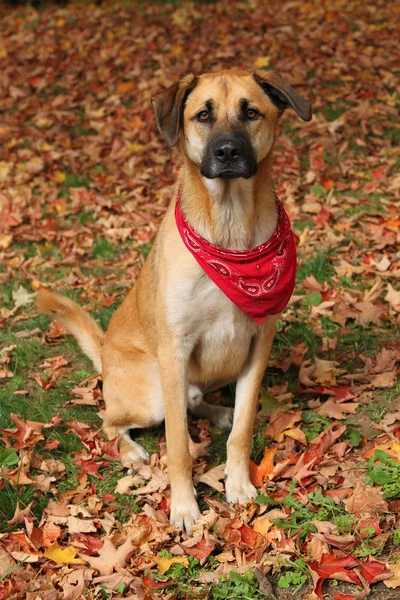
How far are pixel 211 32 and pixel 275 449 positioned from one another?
963 cm

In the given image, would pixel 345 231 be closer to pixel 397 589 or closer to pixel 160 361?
pixel 160 361

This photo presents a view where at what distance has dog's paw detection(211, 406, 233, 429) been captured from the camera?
423cm

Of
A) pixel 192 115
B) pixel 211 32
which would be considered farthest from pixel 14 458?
pixel 211 32

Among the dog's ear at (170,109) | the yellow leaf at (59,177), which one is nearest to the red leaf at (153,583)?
the dog's ear at (170,109)

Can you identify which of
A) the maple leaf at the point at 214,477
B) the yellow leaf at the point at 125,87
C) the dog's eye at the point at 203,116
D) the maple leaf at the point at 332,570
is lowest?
the maple leaf at the point at 214,477

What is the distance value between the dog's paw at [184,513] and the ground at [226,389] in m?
0.05

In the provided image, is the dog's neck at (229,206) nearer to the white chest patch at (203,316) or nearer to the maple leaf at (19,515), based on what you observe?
the white chest patch at (203,316)

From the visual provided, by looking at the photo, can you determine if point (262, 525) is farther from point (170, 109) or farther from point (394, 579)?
point (170, 109)

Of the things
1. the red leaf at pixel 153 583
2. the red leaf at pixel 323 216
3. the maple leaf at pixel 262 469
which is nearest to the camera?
the red leaf at pixel 153 583

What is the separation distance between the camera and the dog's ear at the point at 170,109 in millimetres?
3303

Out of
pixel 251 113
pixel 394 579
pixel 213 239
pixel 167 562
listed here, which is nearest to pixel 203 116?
pixel 251 113

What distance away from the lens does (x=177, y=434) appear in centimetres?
351

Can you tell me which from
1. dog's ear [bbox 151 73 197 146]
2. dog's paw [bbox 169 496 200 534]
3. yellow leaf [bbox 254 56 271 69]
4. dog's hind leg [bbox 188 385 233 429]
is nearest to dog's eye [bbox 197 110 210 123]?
dog's ear [bbox 151 73 197 146]

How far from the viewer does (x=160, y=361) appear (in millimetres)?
3498
